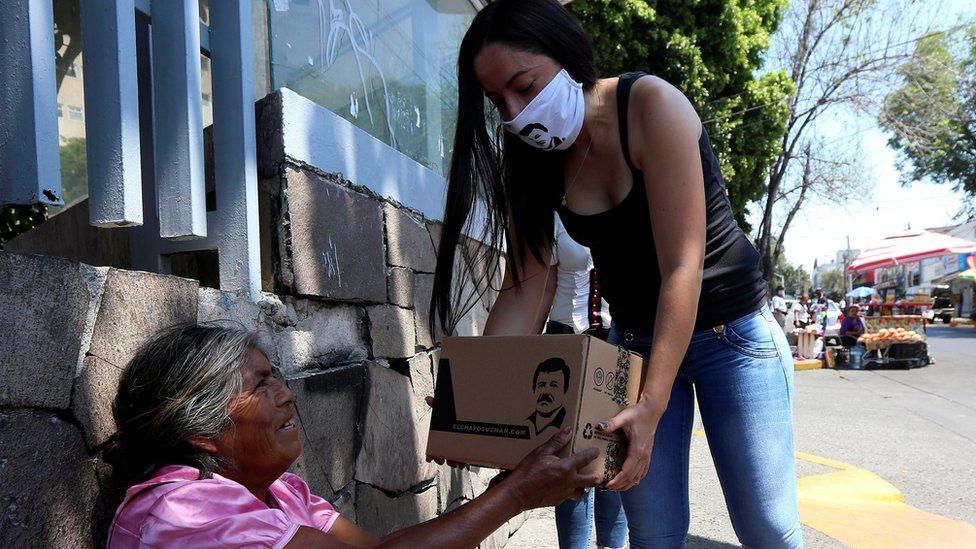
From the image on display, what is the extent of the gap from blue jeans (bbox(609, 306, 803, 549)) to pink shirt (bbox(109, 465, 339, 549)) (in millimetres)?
971

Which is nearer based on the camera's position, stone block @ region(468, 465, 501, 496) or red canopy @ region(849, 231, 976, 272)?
stone block @ region(468, 465, 501, 496)

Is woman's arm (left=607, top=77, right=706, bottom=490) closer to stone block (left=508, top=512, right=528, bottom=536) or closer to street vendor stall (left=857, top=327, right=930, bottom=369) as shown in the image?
stone block (left=508, top=512, right=528, bottom=536)

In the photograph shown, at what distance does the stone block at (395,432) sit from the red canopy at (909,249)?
1682 centimetres

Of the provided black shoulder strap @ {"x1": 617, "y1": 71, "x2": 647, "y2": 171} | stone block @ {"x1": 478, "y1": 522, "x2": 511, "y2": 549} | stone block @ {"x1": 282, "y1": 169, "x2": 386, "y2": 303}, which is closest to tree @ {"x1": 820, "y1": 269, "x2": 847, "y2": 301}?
stone block @ {"x1": 478, "y1": 522, "x2": 511, "y2": 549}

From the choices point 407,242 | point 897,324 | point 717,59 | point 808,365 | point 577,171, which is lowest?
point 808,365

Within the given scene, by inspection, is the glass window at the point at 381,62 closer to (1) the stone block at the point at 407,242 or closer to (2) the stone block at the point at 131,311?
(1) the stone block at the point at 407,242

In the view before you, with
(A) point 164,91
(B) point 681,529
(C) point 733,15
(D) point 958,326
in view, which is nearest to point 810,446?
(B) point 681,529

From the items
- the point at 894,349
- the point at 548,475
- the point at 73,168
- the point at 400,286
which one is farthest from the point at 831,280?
the point at 548,475

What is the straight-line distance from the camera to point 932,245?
1777 cm

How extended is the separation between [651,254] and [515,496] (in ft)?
2.33

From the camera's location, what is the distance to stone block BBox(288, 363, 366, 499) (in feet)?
7.06

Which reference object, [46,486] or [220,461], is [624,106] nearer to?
[220,461]

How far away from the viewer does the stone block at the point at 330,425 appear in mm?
2151

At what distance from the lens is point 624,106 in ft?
5.96
